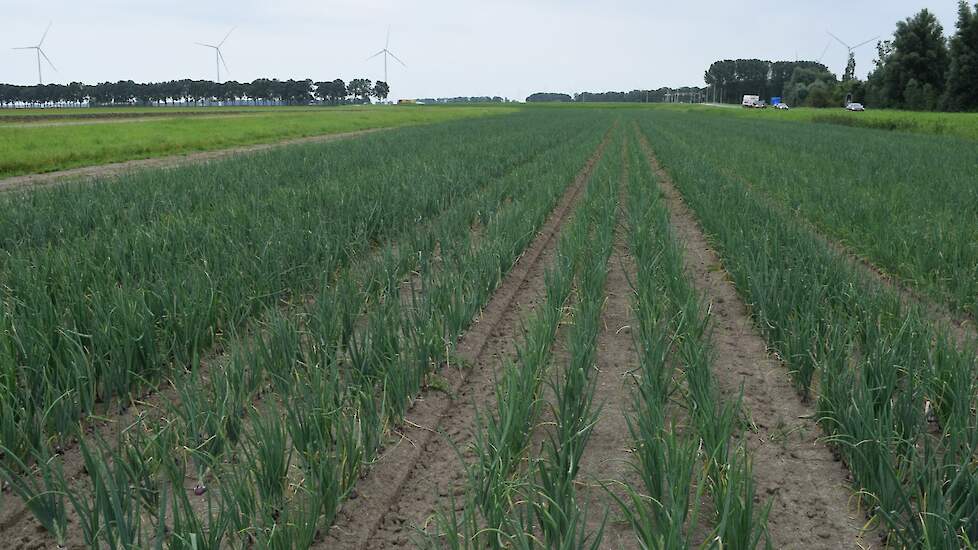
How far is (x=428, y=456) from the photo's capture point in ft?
9.02

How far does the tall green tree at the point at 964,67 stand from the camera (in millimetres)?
46125

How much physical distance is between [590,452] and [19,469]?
2256 mm

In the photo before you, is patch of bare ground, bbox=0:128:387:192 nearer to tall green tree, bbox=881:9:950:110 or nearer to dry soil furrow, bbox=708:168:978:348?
dry soil furrow, bbox=708:168:978:348

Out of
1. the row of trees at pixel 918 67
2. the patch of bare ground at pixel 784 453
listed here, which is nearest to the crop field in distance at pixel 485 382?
the patch of bare ground at pixel 784 453

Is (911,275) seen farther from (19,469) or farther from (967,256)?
(19,469)

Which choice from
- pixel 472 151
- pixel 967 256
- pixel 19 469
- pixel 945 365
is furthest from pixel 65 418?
pixel 472 151

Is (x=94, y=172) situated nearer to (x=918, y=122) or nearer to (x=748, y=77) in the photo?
(x=918, y=122)

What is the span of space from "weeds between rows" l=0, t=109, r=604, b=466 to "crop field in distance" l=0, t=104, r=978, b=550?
0.03 m

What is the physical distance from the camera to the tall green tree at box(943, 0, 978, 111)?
4612 centimetres

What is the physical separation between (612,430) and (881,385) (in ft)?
3.66

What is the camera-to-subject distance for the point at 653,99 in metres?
151

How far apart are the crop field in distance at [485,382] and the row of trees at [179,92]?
129000 mm

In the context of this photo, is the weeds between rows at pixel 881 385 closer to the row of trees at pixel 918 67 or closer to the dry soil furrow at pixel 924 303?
the dry soil furrow at pixel 924 303

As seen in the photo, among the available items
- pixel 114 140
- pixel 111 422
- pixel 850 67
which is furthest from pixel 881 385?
pixel 850 67
